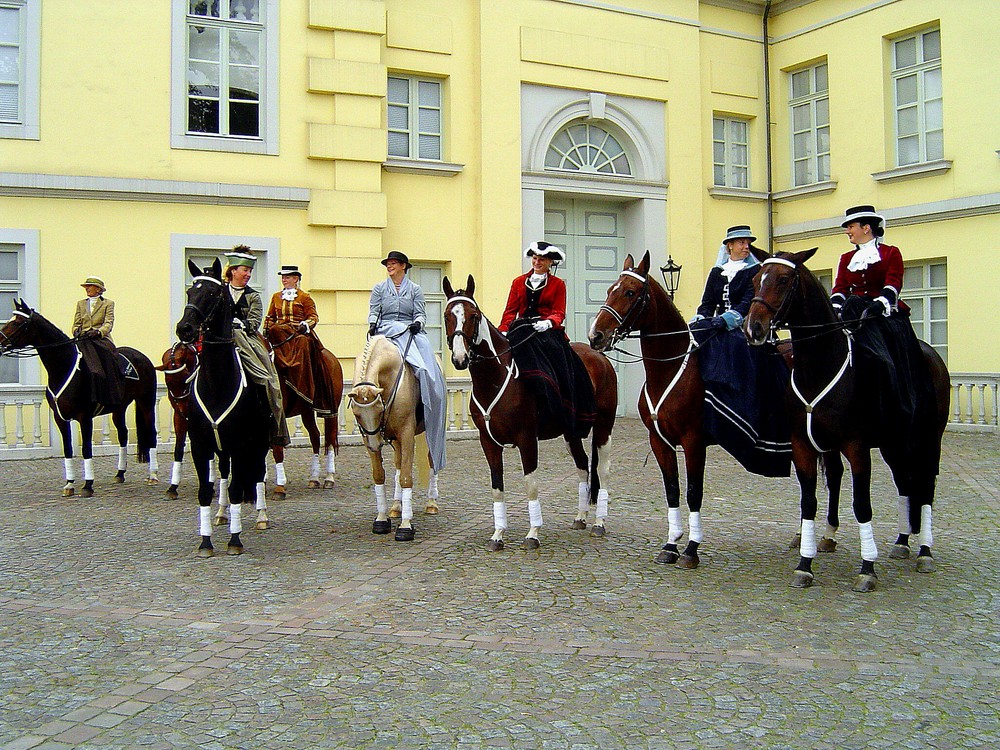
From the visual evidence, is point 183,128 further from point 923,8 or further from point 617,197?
point 923,8

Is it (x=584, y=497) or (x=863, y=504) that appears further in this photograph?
(x=584, y=497)

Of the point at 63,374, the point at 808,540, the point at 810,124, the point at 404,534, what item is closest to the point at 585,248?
the point at 810,124

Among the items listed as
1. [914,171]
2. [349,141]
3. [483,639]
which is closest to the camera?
[483,639]

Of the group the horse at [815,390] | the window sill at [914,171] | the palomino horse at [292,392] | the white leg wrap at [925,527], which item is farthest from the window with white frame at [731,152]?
the horse at [815,390]

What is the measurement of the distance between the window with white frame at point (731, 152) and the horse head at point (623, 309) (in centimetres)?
1424

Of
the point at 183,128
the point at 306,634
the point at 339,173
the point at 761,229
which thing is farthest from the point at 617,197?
the point at 306,634

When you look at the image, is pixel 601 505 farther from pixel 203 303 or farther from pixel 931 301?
pixel 931 301

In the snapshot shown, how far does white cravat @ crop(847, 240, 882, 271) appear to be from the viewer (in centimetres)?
666

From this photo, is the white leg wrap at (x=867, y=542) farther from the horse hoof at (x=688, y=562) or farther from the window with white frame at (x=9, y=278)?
the window with white frame at (x=9, y=278)

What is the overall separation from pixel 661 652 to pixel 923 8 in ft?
54.8

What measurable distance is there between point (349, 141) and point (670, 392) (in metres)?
10.7

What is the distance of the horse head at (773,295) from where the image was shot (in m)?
5.87

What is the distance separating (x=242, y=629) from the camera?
5.43 metres

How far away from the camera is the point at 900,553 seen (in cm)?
701
